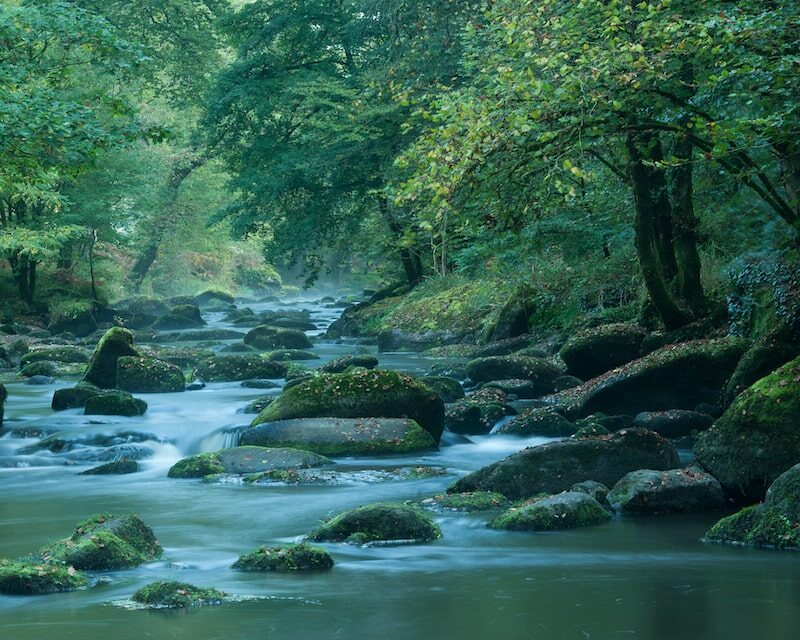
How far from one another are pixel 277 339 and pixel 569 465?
2042cm

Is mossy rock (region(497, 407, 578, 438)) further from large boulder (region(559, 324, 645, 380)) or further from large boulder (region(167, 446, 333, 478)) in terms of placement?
large boulder (region(559, 324, 645, 380))

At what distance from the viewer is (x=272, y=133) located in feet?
114

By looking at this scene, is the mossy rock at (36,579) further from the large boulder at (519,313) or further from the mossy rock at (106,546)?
the large boulder at (519,313)

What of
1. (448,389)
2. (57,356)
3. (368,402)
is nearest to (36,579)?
(368,402)

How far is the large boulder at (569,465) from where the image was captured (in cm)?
1061

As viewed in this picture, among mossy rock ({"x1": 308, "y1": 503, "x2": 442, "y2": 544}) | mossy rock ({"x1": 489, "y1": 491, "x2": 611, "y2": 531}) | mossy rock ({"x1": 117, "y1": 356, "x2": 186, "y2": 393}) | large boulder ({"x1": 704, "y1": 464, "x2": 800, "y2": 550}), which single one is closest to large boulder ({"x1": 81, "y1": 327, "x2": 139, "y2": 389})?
mossy rock ({"x1": 117, "y1": 356, "x2": 186, "y2": 393})

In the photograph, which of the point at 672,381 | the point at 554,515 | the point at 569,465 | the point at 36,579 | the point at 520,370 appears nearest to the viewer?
the point at 36,579

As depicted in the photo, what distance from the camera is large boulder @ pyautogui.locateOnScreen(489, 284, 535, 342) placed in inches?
963

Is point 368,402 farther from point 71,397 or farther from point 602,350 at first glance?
point 71,397

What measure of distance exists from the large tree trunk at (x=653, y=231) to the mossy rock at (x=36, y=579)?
30.7ft

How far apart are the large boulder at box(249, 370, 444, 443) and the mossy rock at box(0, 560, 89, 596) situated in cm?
666

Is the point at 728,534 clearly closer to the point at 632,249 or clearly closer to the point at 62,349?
the point at 632,249

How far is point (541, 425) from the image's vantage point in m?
14.5

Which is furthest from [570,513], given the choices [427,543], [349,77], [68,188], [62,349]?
[68,188]
